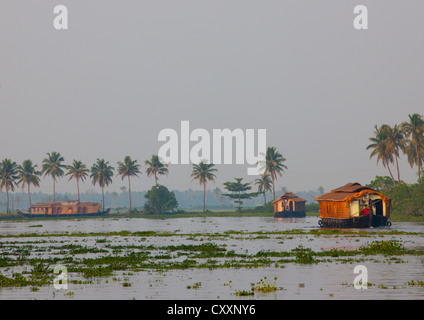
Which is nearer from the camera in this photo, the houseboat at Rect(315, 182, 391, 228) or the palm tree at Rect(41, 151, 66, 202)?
the houseboat at Rect(315, 182, 391, 228)

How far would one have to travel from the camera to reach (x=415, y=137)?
115312 mm

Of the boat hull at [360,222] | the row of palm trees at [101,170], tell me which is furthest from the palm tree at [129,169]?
the boat hull at [360,222]

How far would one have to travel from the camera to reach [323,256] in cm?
3859

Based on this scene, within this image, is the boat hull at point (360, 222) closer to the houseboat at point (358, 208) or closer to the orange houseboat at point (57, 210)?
the houseboat at point (358, 208)

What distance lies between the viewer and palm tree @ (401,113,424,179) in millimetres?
114562

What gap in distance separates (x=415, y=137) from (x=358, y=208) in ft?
150

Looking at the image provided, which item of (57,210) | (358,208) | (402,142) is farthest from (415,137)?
(57,210)

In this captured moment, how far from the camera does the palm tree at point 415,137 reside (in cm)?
11456

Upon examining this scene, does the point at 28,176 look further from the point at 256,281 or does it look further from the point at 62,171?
the point at 256,281

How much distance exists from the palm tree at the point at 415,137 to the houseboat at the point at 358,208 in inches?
1630

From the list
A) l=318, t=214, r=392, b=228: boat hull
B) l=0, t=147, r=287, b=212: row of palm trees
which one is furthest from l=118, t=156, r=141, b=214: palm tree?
l=318, t=214, r=392, b=228: boat hull

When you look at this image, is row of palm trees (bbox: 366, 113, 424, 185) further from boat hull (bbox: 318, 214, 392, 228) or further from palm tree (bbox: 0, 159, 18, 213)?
palm tree (bbox: 0, 159, 18, 213)

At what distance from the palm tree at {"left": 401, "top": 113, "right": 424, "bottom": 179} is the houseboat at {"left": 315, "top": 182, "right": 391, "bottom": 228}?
41.4 meters
